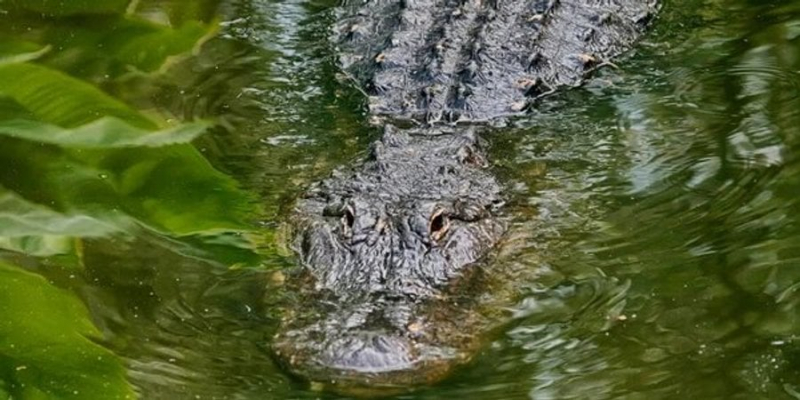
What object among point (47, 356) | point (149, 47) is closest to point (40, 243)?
point (47, 356)

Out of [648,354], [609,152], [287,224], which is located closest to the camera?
[648,354]

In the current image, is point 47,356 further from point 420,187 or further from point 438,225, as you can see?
point 420,187

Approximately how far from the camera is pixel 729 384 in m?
3.43

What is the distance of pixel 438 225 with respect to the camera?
4.65 meters

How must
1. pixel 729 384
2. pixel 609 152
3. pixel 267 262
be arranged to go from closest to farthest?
pixel 729 384 → pixel 267 262 → pixel 609 152

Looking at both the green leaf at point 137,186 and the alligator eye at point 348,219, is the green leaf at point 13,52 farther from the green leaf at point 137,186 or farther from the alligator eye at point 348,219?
the alligator eye at point 348,219

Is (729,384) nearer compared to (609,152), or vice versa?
(729,384)

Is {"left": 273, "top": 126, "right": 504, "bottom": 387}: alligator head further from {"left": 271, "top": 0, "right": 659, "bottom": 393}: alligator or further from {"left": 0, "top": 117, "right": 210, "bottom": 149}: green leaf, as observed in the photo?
{"left": 0, "top": 117, "right": 210, "bottom": 149}: green leaf

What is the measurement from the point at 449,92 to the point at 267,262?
76.7 inches

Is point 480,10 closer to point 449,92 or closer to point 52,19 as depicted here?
point 449,92

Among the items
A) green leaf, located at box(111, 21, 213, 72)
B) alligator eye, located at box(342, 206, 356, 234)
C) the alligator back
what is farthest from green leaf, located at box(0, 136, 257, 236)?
the alligator back

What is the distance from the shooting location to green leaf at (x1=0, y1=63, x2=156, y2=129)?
3094 millimetres

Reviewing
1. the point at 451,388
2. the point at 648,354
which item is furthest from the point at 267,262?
the point at 648,354

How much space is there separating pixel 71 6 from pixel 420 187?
3034 mm
